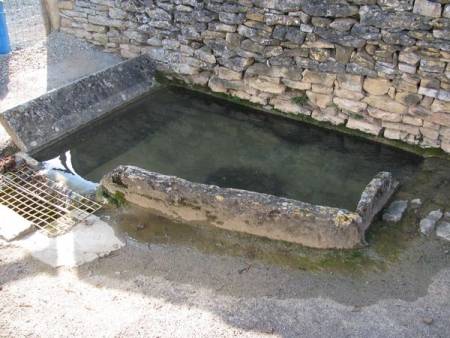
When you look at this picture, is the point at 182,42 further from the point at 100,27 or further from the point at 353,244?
the point at 353,244

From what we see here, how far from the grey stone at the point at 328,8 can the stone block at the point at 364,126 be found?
1.45 metres

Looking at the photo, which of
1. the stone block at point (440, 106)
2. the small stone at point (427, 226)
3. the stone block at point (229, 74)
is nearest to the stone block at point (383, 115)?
the stone block at point (440, 106)

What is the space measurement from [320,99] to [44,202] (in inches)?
153

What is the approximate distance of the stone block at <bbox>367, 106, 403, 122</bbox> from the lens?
6137mm

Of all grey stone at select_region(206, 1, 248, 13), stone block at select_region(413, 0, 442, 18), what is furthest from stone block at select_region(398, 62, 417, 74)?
grey stone at select_region(206, 1, 248, 13)

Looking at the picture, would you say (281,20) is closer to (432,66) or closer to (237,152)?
(237,152)

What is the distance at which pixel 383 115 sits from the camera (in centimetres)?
620

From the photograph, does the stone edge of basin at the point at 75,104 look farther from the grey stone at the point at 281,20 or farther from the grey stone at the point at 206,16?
the grey stone at the point at 281,20

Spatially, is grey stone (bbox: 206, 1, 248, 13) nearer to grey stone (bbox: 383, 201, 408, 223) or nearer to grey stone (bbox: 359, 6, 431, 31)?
grey stone (bbox: 359, 6, 431, 31)

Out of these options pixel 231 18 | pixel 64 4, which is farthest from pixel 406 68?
pixel 64 4

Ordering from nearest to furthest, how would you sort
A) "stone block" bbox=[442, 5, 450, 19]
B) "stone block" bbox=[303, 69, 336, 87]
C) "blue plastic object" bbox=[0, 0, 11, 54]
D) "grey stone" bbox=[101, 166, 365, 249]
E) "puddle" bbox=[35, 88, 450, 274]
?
"grey stone" bbox=[101, 166, 365, 249] → "puddle" bbox=[35, 88, 450, 274] → "stone block" bbox=[442, 5, 450, 19] → "stone block" bbox=[303, 69, 336, 87] → "blue plastic object" bbox=[0, 0, 11, 54]

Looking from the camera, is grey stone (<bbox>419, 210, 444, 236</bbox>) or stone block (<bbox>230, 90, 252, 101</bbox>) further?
stone block (<bbox>230, 90, 252, 101</bbox>)

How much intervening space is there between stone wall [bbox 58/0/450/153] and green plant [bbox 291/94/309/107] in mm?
15

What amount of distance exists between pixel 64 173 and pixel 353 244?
3521 mm
